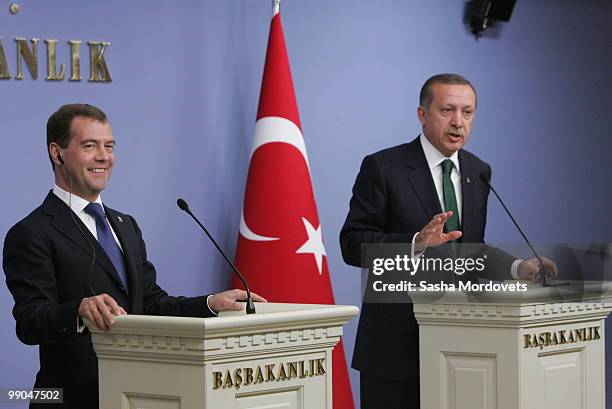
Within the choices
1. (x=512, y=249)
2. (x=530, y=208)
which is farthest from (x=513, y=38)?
(x=512, y=249)

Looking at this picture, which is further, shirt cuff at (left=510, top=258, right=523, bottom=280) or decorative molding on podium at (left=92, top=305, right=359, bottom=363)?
shirt cuff at (left=510, top=258, right=523, bottom=280)

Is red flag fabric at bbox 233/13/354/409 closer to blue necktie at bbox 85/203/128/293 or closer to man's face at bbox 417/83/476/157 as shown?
man's face at bbox 417/83/476/157

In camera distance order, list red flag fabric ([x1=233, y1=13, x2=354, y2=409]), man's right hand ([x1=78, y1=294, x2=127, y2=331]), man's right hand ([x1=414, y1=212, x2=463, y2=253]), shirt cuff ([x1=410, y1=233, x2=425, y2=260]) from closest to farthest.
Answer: man's right hand ([x1=78, y1=294, x2=127, y2=331]), man's right hand ([x1=414, y1=212, x2=463, y2=253]), shirt cuff ([x1=410, y1=233, x2=425, y2=260]), red flag fabric ([x1=233, y1=13, x2=354, y2=409])

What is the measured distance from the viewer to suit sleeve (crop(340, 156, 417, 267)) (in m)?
→ 3.83

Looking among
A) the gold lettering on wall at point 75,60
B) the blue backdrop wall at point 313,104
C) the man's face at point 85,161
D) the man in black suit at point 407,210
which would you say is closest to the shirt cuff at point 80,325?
the man's face at point 85,161

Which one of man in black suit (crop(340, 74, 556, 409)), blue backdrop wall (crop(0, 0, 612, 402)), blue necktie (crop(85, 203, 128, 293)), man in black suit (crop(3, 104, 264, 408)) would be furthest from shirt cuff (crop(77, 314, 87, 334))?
blue backdrop wall (crop(0, 0, 612, 402))

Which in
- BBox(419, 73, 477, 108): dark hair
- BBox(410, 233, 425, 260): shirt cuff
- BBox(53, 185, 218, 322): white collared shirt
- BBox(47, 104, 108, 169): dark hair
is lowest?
BBox(410, 233, 425, 260): shirt cuff

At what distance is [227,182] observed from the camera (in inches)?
207

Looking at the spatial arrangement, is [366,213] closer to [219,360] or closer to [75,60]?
[219,360]

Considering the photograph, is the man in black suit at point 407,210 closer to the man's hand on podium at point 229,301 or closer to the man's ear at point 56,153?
the man's hand on podium at point 229,301

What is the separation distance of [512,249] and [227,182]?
6.24 feet

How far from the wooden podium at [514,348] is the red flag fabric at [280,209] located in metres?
1.32

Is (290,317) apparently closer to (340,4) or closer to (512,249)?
(512,249)

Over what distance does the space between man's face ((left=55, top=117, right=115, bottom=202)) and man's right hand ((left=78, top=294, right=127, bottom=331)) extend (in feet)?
1.53
